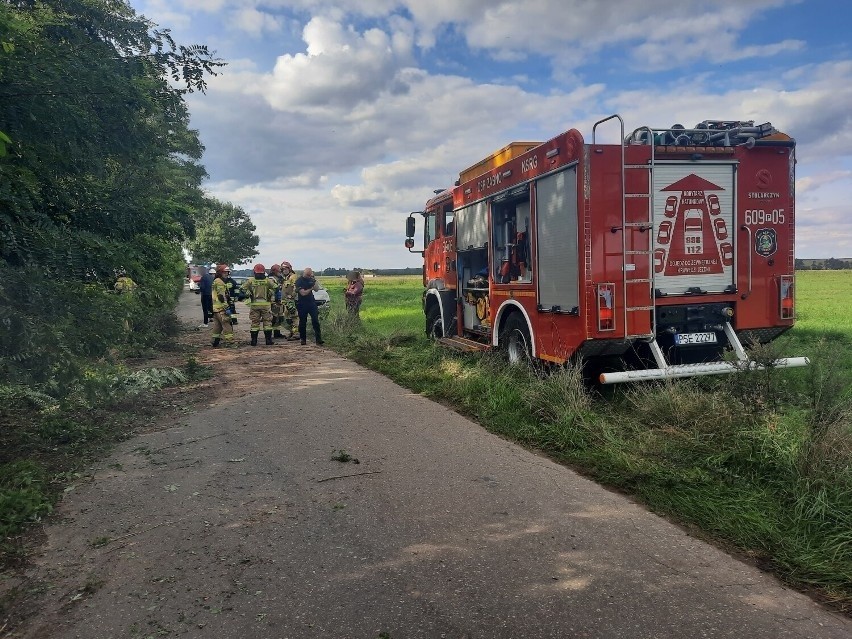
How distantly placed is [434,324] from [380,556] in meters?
8.09

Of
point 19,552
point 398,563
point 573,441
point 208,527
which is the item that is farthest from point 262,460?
point 573,441

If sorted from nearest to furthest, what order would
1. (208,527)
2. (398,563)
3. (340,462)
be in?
(398,563) < (208,527) < (340,462)

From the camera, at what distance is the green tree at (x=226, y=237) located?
55.2 metres

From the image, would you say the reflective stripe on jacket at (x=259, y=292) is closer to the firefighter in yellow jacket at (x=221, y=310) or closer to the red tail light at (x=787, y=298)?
the firefighter in yellow jacket at (x=221, y=310)

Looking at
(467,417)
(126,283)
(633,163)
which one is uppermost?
(633,163)

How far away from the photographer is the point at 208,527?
369cm

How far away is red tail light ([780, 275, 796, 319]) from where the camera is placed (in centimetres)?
661

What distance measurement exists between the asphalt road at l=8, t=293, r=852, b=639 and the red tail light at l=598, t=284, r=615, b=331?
1636mm

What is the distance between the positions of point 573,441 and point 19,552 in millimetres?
4033

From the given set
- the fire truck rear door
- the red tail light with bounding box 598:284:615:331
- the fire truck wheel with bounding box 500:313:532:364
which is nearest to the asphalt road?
the red tail light with bounding box 598:284:615:331

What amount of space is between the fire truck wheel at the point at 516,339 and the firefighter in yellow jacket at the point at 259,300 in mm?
6906

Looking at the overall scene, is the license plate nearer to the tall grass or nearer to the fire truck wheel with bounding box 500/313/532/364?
the tall grass

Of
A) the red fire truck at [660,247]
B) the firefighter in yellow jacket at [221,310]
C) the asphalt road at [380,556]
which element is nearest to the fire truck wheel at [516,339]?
the red fire truck at [660,247]

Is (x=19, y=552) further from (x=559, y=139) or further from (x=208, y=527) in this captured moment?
(x=559, y=139)
